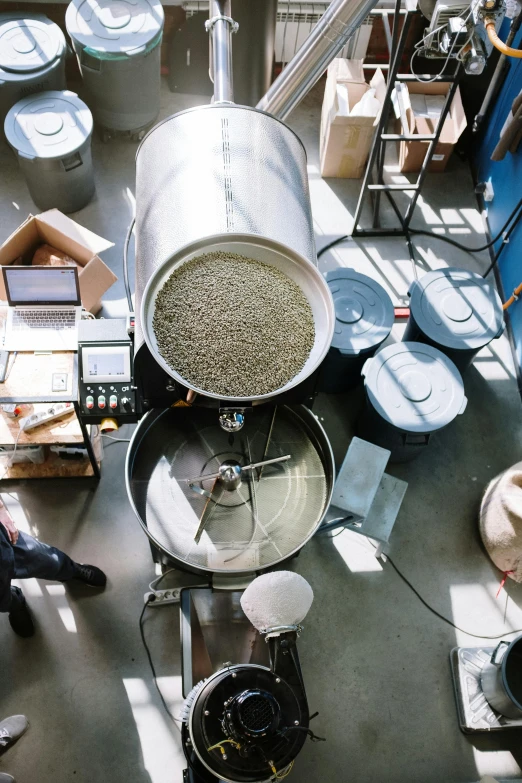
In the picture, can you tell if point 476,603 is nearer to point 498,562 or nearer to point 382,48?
point 498,562

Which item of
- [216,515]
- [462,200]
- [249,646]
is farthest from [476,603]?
[462,200]

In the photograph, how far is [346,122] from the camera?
3875 millimetres

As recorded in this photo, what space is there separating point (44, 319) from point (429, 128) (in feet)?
8.64

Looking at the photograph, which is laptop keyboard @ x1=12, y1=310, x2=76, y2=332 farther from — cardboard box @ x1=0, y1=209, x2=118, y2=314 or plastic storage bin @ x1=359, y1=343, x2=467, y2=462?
plastic storage bin @ x1=359, y1=343, x2=467, y2=462

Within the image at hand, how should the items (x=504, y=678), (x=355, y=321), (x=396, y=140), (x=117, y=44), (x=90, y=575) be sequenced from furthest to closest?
1. (x=117, y=44)
2. (x=396, y=140)
3. (x=355, y=321)
4. (x=90, y=575)
5. (x=504, y=678)

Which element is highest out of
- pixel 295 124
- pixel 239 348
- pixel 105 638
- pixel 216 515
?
pixel 239 348

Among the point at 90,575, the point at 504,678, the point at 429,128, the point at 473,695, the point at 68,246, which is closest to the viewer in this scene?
the point at 504,678

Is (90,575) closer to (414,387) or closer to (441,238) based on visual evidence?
(414,387)

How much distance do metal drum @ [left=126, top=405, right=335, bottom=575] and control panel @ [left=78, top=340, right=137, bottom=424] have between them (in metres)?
0.14

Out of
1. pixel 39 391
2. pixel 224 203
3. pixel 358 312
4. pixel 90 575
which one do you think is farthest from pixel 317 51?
pixel 90 575

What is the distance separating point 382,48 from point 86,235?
2534 mm

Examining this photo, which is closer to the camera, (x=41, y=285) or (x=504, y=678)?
(x=504, y=678)

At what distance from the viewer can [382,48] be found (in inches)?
176

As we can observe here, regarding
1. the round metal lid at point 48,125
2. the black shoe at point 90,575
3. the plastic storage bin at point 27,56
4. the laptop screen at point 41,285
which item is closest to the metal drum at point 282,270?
the laptop screen at point 41,285
